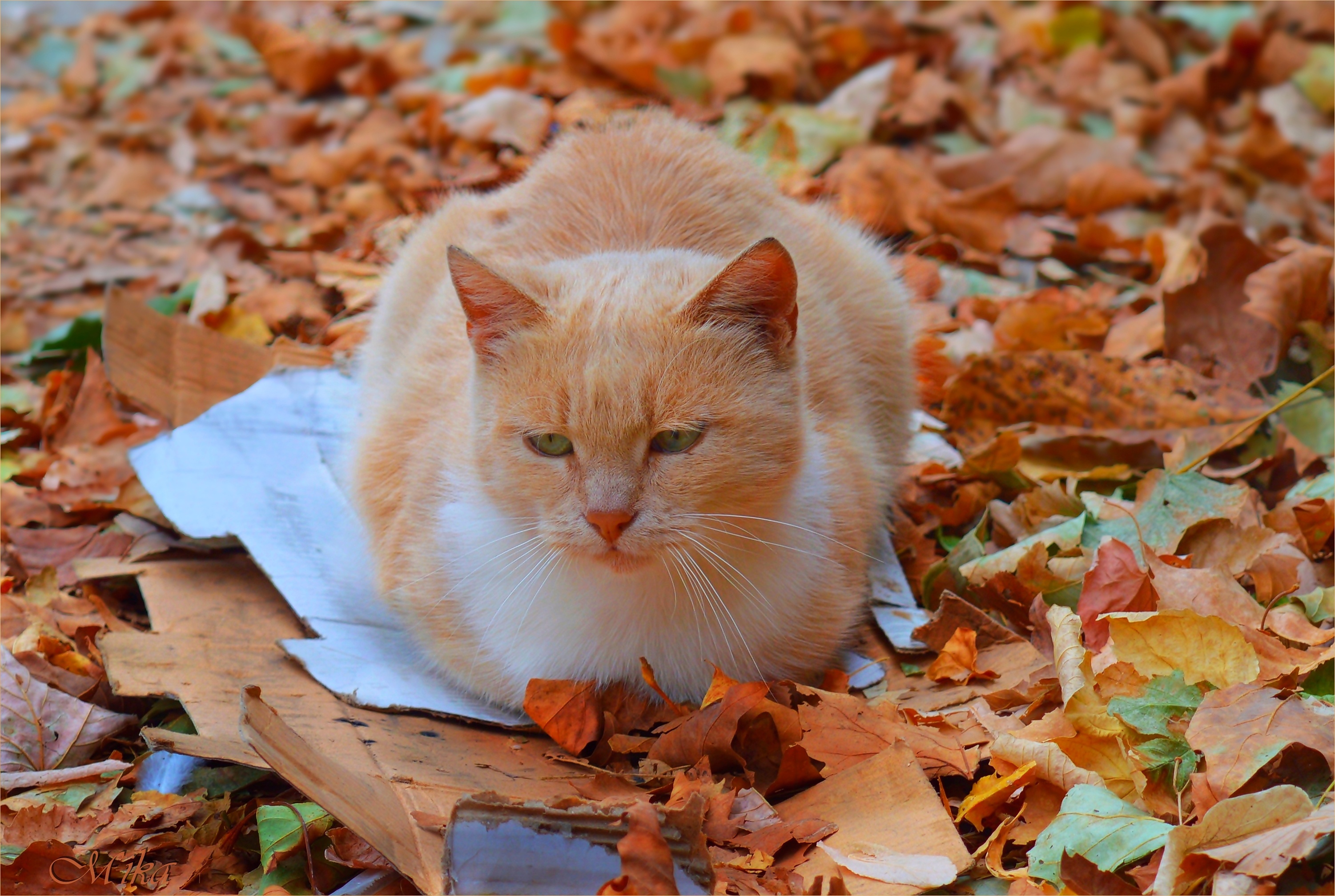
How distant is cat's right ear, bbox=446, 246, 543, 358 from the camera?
2395 mm

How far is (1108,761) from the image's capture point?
2.16 metres

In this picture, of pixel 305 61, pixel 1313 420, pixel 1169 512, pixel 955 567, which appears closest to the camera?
pixel 1169 512

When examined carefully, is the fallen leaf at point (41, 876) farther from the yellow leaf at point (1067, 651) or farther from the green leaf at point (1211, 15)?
the green leaf at point (1211, 15)

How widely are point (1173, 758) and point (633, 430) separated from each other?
1202mm

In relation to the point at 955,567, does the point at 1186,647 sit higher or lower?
higher

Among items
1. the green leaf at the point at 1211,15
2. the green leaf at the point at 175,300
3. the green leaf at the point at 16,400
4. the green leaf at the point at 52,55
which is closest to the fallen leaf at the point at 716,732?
the green leaf at the point at 16,400

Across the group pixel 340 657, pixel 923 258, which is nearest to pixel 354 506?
pixel 340 657

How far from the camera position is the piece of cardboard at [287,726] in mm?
2051

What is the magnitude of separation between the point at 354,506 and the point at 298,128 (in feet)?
11.2

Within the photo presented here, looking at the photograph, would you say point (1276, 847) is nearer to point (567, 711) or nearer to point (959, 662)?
point (959, 662)

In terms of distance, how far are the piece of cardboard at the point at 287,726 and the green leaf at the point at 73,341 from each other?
4.50 feet

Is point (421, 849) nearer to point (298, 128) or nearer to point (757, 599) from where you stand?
point (757, 599)

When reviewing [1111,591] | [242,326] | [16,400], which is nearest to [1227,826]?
[1111,591]

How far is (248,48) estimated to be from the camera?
6910mm
